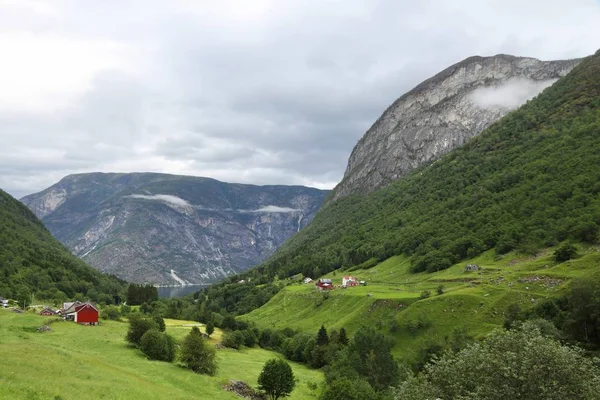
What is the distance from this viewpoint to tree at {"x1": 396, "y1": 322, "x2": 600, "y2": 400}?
27656mm

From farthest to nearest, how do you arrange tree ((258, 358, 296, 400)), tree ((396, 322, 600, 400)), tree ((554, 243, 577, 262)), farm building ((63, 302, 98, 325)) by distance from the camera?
tree ((554, 243, 577, 262)) → farm building ((63, 302, 98, 325)) → tree ((258, 358, 296, 400)) → tree ((396, 322, 600, 400))

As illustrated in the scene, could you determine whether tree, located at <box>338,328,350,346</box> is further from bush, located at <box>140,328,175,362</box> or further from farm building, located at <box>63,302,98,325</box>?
farm building, located at <box>63,302,98,325</box>

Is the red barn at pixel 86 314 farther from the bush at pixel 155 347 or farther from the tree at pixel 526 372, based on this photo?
the tree at pixel 526 372

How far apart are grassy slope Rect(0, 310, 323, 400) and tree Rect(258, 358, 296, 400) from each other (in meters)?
4.70

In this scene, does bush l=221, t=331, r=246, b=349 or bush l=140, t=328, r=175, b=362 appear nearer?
bush l=140, t=328, r=175, b=362

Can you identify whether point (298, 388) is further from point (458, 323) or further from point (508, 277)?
point (508, 277)

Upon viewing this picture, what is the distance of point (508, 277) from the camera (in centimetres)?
10731

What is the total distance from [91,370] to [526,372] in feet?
127

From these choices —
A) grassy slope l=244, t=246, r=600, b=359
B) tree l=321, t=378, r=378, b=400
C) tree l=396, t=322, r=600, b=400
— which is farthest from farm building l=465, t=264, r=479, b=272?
tree l=396, t=322, r=600, b=400

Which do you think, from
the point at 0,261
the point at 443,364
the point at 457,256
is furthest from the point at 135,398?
the point at 0,261

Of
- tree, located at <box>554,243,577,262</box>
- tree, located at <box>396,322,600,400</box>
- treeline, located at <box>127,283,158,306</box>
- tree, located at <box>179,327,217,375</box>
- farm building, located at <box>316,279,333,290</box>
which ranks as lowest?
treeline, located at <box>127,283,158,306</box>

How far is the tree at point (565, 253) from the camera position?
110 m

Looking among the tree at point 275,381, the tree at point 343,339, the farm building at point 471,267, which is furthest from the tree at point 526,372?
the farm building at point 471,267

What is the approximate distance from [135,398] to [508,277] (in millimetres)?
97600
